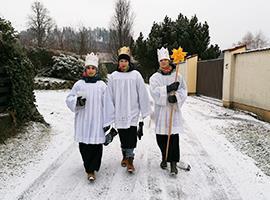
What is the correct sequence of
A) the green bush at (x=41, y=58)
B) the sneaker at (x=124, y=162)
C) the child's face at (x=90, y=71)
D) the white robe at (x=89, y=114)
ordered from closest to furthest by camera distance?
the white robe at (x=89, y=114) → the child's face at (x=90, y=71) → the sneaker at (x=124, y=162) → the green bush at (x=41, y=58)

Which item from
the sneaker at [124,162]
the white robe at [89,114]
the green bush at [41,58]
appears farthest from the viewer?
the green bush at [41,58]

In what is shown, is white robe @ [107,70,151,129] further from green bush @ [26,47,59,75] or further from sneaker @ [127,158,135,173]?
green bush @ [26,47,59,75]

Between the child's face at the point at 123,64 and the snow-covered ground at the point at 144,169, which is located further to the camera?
the child's face at the point at 123,64

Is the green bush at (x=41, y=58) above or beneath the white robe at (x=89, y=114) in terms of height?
above

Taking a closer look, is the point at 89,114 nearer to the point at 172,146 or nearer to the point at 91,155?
the point at 91,155

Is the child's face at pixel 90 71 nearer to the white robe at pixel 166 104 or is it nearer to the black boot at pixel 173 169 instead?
the white robe at pixel 166 104

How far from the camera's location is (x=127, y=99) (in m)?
5.19

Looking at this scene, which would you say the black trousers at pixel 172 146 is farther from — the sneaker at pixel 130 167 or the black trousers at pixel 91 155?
the black trousers at pixel 91 155

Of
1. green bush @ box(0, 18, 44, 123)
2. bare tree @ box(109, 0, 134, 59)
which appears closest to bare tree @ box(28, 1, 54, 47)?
bare tree @ box(109, 0, 134, 59)

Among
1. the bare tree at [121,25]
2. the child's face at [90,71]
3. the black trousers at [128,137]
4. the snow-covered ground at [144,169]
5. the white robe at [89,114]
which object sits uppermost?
the bare tree at [121,25]

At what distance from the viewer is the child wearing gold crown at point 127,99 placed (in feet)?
17.0

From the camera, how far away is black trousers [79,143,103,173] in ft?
16.2

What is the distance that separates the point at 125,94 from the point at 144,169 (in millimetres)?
1224

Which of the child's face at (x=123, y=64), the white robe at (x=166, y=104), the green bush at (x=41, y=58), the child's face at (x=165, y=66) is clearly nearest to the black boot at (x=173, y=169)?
the white robe at (x=166, y=104)
